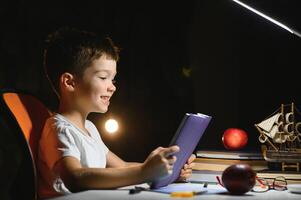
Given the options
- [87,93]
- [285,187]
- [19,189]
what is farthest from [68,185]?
[285,187]

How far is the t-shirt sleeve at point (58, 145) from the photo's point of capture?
1.30m

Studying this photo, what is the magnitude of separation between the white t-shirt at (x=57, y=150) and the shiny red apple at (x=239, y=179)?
40cm

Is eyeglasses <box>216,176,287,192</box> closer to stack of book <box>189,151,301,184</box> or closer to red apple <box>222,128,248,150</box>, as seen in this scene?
stack of book <box>189,151,301,184</box>

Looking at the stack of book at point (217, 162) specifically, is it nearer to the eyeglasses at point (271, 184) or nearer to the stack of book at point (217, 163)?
the stack of book at point (217, 163)

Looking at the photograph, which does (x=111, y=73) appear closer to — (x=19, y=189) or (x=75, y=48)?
(x=75, y=48)

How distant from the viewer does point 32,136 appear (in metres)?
1.42

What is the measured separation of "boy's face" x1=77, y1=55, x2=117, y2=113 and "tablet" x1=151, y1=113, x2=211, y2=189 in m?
0.31

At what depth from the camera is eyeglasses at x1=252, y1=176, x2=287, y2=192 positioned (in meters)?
1.33

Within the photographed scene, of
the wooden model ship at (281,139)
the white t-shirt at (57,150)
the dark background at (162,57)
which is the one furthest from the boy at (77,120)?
the dark background at (162,57)

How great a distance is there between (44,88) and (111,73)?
0.84 metres

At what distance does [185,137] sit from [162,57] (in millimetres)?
975

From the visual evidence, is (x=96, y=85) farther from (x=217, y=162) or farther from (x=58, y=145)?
(x=217, y=162)

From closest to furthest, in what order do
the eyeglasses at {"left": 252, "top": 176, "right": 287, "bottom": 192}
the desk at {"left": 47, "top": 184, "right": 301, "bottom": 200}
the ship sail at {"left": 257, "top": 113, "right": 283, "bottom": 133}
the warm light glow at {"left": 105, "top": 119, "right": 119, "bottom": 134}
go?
the desk at {"left": 47, "top": 184, "right": 301, "bottom": 200} → the eyeglasses at {"left": 252, "top": 176, "right": 287, "bottom": 192} → the ship sail at {"left": 257, "top": 113, "right": 283, "bottom": 133} → the warm light glow at {"left": 105, "top": 119, "right": 119, "bottom": 134}

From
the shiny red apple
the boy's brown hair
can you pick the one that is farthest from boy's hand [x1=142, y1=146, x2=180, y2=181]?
the boy's brown hair
